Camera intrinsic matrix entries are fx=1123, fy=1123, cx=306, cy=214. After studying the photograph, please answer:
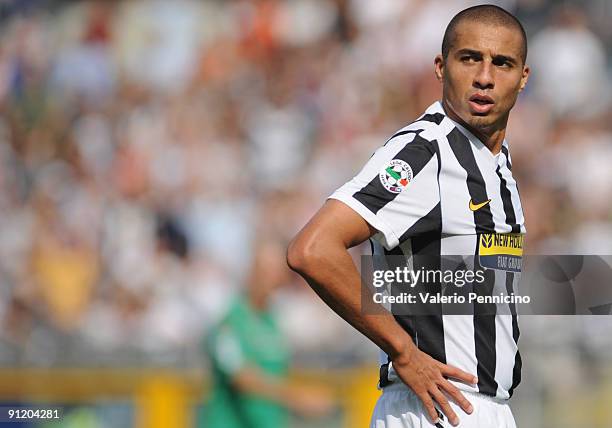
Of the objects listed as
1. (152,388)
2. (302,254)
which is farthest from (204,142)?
(302,254)

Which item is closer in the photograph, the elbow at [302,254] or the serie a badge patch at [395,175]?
the elbow at [302,254]

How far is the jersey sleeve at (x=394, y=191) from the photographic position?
3.37 meters

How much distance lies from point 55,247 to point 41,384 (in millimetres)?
2329

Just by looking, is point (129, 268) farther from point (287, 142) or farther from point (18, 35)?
point (18, 35)

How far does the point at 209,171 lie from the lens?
10.0 metres

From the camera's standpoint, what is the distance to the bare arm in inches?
129

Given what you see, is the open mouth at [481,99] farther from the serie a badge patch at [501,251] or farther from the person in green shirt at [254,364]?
the person in green shirt at [254,364]

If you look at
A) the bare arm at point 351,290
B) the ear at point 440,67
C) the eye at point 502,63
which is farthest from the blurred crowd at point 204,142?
the bare arm at point 351,290

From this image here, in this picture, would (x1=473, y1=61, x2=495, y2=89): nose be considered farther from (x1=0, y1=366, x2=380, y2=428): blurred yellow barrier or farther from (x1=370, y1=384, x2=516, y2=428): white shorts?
(x1=0, y1=366, x2=380, y2=428): blurred yellow barrier

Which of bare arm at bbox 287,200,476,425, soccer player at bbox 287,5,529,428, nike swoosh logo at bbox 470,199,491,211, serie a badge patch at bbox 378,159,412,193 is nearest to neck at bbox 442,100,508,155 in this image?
soccer player at bbox 287,5,529,428

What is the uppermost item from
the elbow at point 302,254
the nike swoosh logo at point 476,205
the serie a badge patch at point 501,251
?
the nike swoosh logo at point 476,205

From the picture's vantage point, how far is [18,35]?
11828 millimetres

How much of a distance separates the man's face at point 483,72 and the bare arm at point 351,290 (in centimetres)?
59

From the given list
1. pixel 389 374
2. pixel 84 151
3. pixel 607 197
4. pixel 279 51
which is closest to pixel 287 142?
pixel 279 51
